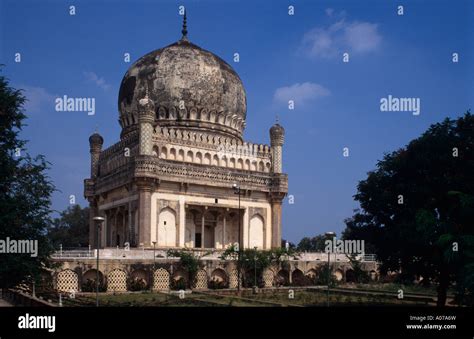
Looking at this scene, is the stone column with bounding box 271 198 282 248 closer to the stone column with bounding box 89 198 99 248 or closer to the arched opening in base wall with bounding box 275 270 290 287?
the arched opening in base wall with bounding box 275 270 290 287

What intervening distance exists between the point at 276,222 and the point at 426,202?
24.3 metres

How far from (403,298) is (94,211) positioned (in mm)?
30838

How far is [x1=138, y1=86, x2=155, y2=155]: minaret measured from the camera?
4347 centimetres

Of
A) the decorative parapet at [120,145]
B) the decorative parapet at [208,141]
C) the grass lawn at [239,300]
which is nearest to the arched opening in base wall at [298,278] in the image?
the grass lawn at [239,300]

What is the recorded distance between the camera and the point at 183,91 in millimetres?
49844

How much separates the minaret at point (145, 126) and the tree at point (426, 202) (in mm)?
19688

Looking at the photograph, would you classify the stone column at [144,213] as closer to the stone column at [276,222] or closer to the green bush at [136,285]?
the green bush at [136,285]

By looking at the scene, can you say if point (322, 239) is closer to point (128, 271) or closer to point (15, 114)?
point (128, 271)

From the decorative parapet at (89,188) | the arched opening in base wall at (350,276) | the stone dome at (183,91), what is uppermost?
the stone dome at (183,91)

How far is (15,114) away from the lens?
2269 cm

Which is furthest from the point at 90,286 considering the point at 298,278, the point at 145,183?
the point at 298,278

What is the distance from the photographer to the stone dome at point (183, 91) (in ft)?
163


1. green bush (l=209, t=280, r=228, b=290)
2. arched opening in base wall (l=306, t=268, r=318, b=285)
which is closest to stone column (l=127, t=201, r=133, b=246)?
green bush (l=209, t=280, r=228, b=290)

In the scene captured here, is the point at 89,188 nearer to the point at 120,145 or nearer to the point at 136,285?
the point at 120,145
